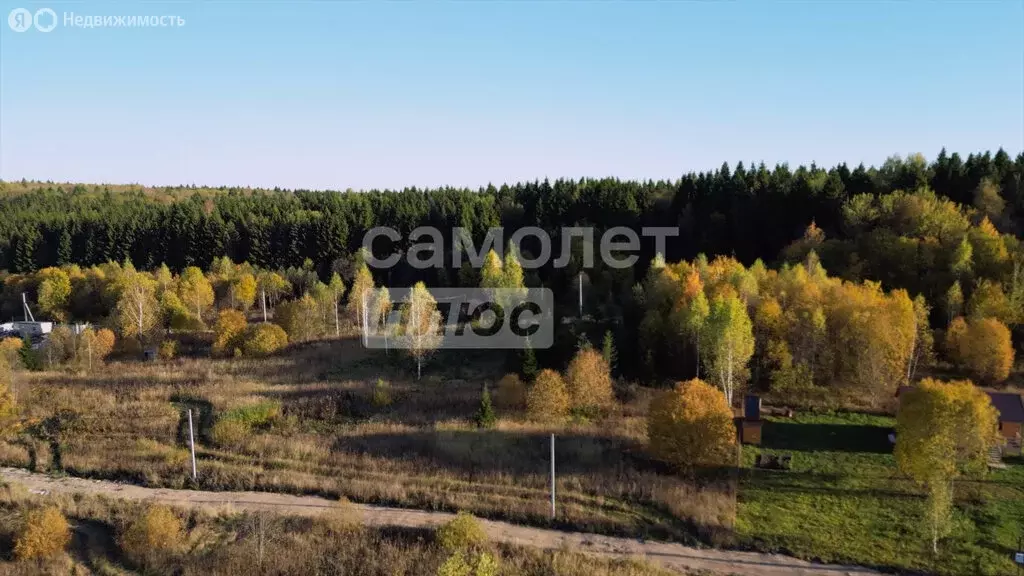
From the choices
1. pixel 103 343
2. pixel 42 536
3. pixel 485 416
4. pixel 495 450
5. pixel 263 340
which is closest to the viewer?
pixel 42 536

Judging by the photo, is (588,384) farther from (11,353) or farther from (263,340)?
(11,353)

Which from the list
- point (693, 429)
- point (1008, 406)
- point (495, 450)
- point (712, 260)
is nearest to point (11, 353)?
point (495, 450)

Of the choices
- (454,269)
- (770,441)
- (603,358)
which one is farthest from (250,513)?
(454,269)

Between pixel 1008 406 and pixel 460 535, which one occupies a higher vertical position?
pixel 1008 406

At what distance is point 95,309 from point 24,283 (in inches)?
509

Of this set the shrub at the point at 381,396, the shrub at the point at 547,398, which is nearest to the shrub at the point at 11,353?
the shrub at the point at 381,396

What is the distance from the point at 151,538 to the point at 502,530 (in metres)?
11.1

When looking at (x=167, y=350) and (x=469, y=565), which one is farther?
(x=167, y=350)

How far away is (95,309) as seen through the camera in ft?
194

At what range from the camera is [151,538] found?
19844 millimetres

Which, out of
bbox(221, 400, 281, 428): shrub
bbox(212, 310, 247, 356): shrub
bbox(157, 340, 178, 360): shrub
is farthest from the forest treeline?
bbox(221, 400, 281, 428): shrub

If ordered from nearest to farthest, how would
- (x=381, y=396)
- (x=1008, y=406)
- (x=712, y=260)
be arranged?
(x=1008, y=406) < (x=381, y=396) < (x=712, y=260)

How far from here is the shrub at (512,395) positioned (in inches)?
1227

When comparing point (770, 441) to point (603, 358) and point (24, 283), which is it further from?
point (24, 283)
